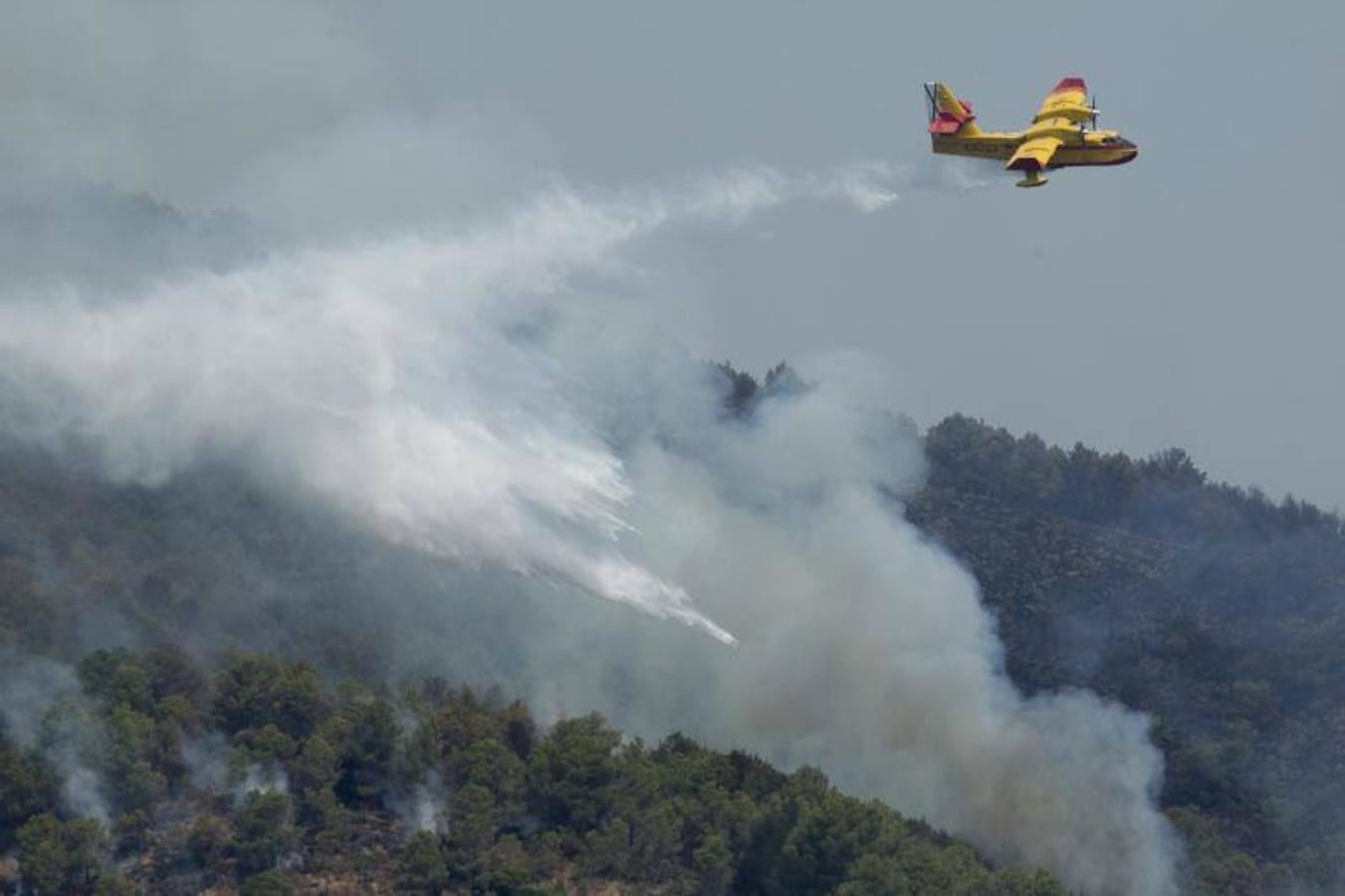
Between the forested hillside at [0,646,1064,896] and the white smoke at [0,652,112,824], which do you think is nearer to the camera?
the forested hillside at [0,646,1064,896]

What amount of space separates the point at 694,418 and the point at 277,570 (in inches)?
759

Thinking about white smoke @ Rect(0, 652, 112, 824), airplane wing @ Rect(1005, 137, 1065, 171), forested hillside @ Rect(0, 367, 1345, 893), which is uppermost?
airplane wing @ Rect(1005, 137, 1065, 171)

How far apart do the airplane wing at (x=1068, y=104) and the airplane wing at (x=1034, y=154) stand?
80.9 inches

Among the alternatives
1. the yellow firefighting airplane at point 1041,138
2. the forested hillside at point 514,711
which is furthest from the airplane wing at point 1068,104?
the forested hillside at point 514,711

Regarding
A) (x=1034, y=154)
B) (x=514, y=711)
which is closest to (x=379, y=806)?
(x=514, y=711)

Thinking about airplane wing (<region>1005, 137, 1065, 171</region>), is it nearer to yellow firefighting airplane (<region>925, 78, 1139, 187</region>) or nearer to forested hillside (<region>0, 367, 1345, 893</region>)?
yellow firefighting airplane (<region>925, 78, 1139, 187</region>)

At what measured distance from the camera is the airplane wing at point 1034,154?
9981cm

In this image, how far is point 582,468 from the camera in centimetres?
10175

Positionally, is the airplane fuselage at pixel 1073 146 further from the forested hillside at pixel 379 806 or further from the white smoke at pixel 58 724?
the white smoke at pixel 58 724

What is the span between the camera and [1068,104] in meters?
Answer: 104

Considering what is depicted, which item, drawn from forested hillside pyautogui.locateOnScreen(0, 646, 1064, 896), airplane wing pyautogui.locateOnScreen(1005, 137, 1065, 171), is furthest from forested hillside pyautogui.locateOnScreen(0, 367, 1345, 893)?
airplane wing pyautogui.locateOnScreen(1005, 137, 1065, 171)

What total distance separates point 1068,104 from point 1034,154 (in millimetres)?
→ 5212

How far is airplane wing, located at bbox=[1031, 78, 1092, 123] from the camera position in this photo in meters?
103

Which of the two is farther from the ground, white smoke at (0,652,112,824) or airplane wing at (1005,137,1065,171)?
airplane wing at (1005,137,1065,171)
